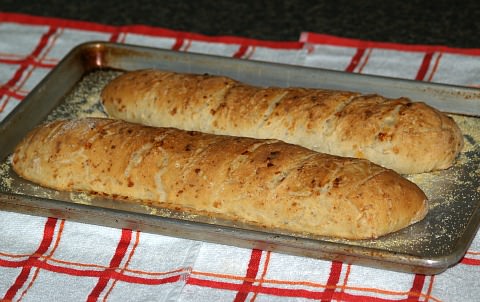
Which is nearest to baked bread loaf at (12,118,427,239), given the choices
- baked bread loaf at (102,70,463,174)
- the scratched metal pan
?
the scratched metal pan

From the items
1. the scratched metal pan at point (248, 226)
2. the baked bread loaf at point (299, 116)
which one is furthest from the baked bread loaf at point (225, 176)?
the baked bread loaf at point (299, 116)

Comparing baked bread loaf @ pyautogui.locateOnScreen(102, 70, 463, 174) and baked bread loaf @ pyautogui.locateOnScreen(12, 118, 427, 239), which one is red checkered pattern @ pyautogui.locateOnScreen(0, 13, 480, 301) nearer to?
baked bread loaf @ pyautogui.locateOnScreen(12, 118, 427, 239)

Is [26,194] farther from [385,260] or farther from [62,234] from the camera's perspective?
[385,260]

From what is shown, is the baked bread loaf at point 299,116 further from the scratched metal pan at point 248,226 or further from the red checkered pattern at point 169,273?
the red checkered pattern at point 169,273

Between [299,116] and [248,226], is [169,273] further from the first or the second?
[299,116]

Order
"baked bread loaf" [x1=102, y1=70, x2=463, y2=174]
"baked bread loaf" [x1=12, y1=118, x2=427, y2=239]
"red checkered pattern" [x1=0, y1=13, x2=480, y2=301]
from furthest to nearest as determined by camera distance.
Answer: "baked bread loaf" [x1=102, y1=70, x2=463, y2=174] → "baked bread loaf" [x1=12, y1=118, x2=427, y2=239] → "red checkered pattern" [x1=0, y1=13, x2=480, y2=301]

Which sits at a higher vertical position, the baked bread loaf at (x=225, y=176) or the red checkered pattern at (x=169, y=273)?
the baked bread loaf at (x=225, y=176)

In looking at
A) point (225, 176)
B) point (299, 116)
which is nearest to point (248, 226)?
point (225, 176)
